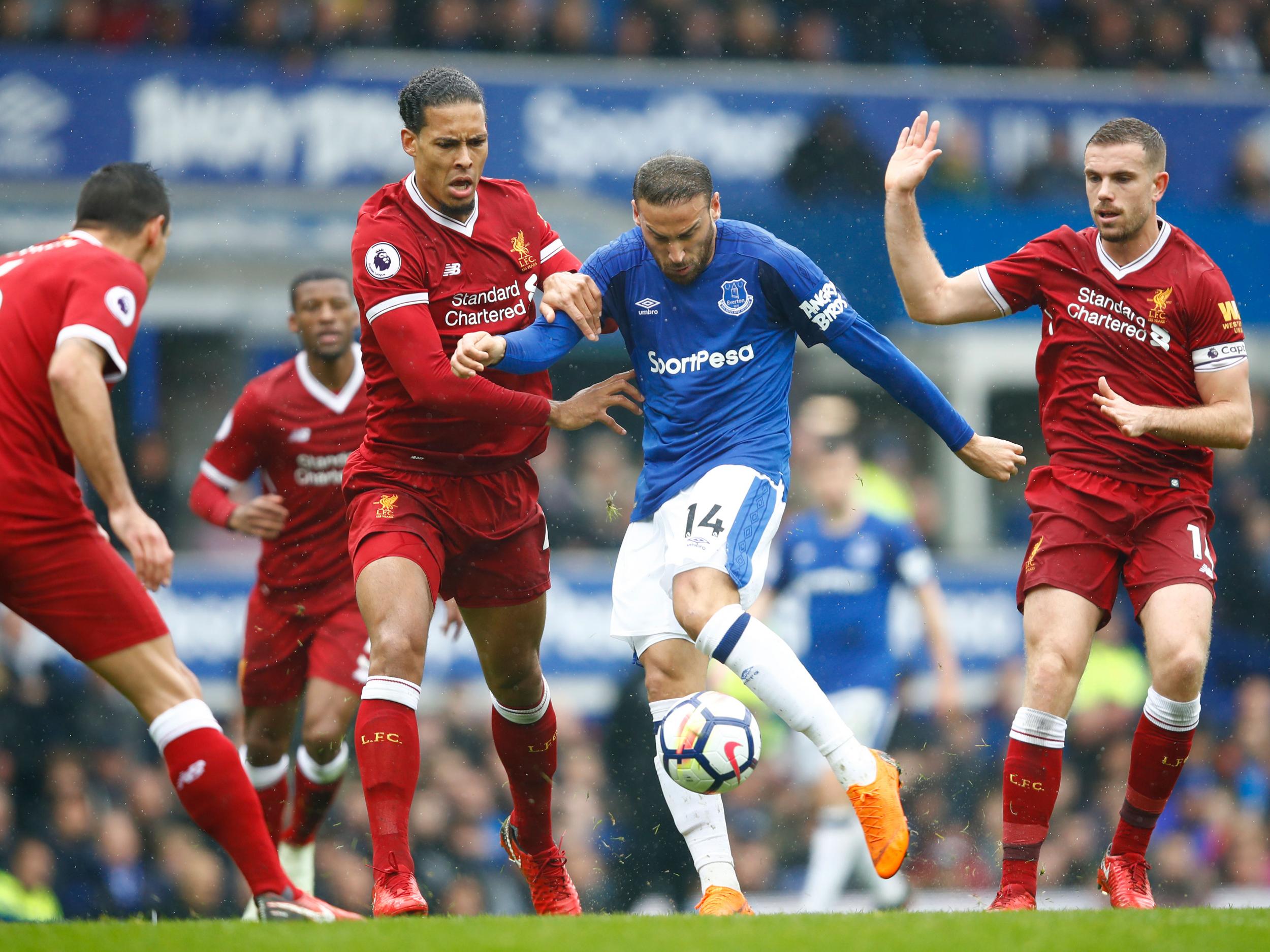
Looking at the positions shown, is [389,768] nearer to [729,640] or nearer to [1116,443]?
[729,640]

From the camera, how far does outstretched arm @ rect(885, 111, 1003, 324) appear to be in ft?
20.1

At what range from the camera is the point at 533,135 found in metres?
14.1

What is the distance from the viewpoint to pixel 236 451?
7.75 m

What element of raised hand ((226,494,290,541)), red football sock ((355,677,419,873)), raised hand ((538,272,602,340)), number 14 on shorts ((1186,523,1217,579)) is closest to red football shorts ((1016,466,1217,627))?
number 14 on shorts ((1186,523,1217,579))

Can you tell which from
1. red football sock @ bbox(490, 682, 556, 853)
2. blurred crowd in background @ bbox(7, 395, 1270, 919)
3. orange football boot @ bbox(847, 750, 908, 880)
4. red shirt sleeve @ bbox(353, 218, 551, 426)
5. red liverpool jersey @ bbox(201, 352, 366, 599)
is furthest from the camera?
blurred crowd in background @ bbox(7, 395, 1270, 919)

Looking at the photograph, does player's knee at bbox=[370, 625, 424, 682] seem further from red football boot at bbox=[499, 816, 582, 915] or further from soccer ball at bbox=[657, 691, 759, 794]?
red football boot at bbox=[499, 816, 582, 915]

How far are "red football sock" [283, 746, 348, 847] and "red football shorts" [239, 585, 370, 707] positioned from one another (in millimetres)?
339

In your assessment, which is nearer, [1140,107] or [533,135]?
[533,135]

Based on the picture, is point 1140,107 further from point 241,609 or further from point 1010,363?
point 241,609

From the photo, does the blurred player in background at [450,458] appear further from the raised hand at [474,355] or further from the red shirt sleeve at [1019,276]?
the red shirt sleeve at [1019,276]


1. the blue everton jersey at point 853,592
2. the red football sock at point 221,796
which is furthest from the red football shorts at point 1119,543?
the blue everton jersey at point 853,592

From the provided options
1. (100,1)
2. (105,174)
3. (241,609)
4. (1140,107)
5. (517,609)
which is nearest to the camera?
(105,174)

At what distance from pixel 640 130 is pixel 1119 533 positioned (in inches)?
373

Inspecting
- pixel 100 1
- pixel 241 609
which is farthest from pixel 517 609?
pixel 100 1
